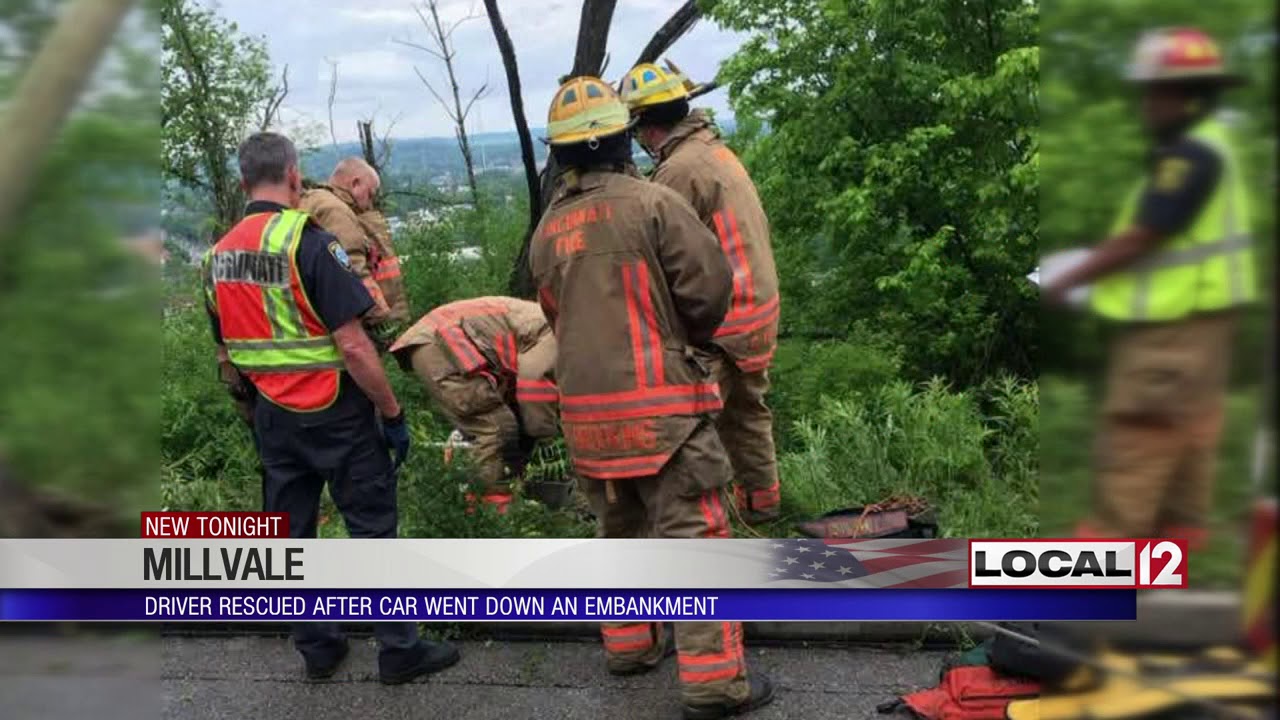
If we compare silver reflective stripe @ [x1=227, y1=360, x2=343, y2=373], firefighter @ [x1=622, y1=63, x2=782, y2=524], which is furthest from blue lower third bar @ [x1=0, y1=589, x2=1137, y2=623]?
firefighter @ [x1=622, y1=63, x2=782, y2=524]

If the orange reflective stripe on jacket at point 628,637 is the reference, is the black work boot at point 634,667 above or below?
below

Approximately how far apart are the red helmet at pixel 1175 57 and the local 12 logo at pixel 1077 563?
0.47 meters

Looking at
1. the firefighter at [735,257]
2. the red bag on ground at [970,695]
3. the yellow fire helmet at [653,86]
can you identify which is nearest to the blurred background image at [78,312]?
the yellow fire helmet at [653,86]

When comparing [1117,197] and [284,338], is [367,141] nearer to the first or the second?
[284,338]

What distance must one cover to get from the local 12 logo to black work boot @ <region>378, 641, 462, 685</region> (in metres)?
1.63

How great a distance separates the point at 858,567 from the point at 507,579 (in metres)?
0.58

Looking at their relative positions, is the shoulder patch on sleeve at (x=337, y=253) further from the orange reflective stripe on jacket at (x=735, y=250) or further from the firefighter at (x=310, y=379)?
the orange reflective stripe on jacket at (x=735, y=250)

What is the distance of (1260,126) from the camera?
1.02 m

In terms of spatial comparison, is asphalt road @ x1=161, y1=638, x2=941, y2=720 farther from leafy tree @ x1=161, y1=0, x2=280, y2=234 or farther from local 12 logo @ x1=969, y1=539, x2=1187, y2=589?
leafy tree @ x1=161, y1=0, x2=280, y2=234

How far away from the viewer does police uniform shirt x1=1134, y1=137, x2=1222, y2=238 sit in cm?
105

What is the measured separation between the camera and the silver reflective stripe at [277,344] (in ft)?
9.38

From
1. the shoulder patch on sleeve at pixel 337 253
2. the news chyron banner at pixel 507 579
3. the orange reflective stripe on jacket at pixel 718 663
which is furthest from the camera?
the shoulder patch on sleeve at pixel 337 253

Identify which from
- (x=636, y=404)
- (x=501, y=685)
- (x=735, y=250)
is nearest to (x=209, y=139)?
(x=636, y=404)

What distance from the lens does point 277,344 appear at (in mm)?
2865
